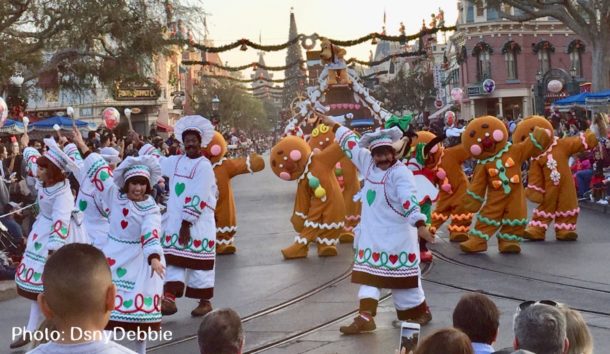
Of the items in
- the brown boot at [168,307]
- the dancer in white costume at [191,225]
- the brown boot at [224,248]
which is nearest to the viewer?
the brown boot at [168,307]

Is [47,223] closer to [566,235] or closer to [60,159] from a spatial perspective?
[60,159]

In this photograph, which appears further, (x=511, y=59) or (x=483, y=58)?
(x=483, y=58)

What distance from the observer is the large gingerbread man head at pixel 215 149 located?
45.0 ft

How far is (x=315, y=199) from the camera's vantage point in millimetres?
12820

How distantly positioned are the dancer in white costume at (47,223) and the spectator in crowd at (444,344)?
4942 mm

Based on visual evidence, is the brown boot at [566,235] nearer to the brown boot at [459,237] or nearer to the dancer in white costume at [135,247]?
the brown boot at [459,237]

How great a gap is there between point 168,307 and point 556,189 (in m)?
6.84

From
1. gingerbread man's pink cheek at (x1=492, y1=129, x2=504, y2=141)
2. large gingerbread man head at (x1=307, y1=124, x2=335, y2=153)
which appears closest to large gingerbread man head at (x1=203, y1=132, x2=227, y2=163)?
large gingerbread man head at (x1=307, y1=124, x2=335, y2=153)

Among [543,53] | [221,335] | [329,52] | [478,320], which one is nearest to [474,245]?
[478,320]

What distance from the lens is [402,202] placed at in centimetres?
791

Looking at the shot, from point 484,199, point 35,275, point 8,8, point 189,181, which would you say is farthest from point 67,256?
point 8,8

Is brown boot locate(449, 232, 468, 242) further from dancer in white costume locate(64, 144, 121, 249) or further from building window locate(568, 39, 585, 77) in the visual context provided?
building window locate(568, 39, 585, 77)

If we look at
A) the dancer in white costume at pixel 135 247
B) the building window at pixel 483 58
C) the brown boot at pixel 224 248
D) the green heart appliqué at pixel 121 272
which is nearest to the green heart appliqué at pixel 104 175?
the dancer in white costume at pixel 135 247

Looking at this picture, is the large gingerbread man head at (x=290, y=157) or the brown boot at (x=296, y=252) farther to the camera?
the large gingerbread man head at (x=290, y=157)
